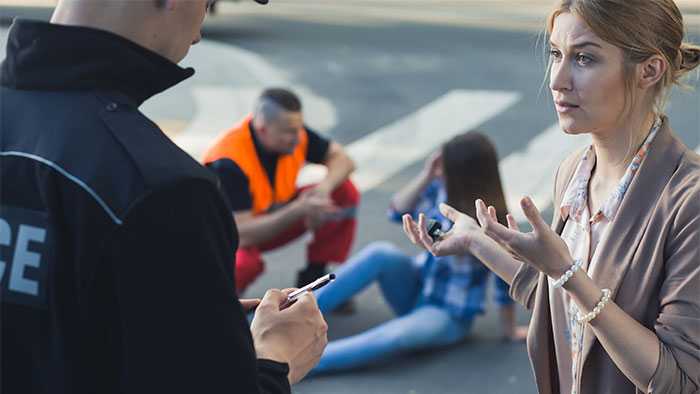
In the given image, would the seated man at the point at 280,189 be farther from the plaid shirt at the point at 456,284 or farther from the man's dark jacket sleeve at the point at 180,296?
the man's dark jacket sleeve at the point at 180,296

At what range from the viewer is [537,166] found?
32.8 feet

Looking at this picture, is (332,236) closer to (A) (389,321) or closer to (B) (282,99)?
(A) (389,321)

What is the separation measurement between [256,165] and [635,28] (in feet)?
13.8

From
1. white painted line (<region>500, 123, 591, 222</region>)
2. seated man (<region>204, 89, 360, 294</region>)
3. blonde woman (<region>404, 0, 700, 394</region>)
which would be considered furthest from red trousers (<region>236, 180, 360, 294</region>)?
blonde woman (<region>404, 0, 700, 394</region>)

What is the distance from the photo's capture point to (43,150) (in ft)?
6.28

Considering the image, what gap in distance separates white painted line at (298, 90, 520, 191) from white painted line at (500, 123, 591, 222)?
0.73 m

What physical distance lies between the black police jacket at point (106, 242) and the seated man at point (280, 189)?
4496 millimetres

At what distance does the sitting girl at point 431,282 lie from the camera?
6.09 m

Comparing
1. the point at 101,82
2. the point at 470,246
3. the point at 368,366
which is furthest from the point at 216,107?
the point at 101,82

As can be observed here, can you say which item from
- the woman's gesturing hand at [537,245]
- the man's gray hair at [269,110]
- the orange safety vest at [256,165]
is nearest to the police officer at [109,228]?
the woman's gesturing hand at [537,245]

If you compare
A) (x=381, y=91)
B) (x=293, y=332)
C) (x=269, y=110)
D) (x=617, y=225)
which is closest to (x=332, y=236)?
(x=269, y=110)

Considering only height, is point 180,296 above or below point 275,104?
above

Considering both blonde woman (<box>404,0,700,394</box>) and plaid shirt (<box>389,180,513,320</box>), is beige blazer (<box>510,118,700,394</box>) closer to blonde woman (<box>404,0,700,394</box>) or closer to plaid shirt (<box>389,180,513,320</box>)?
blonde woman (<box>404,0,700,394</box>)

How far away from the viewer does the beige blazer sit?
8.41 ft
